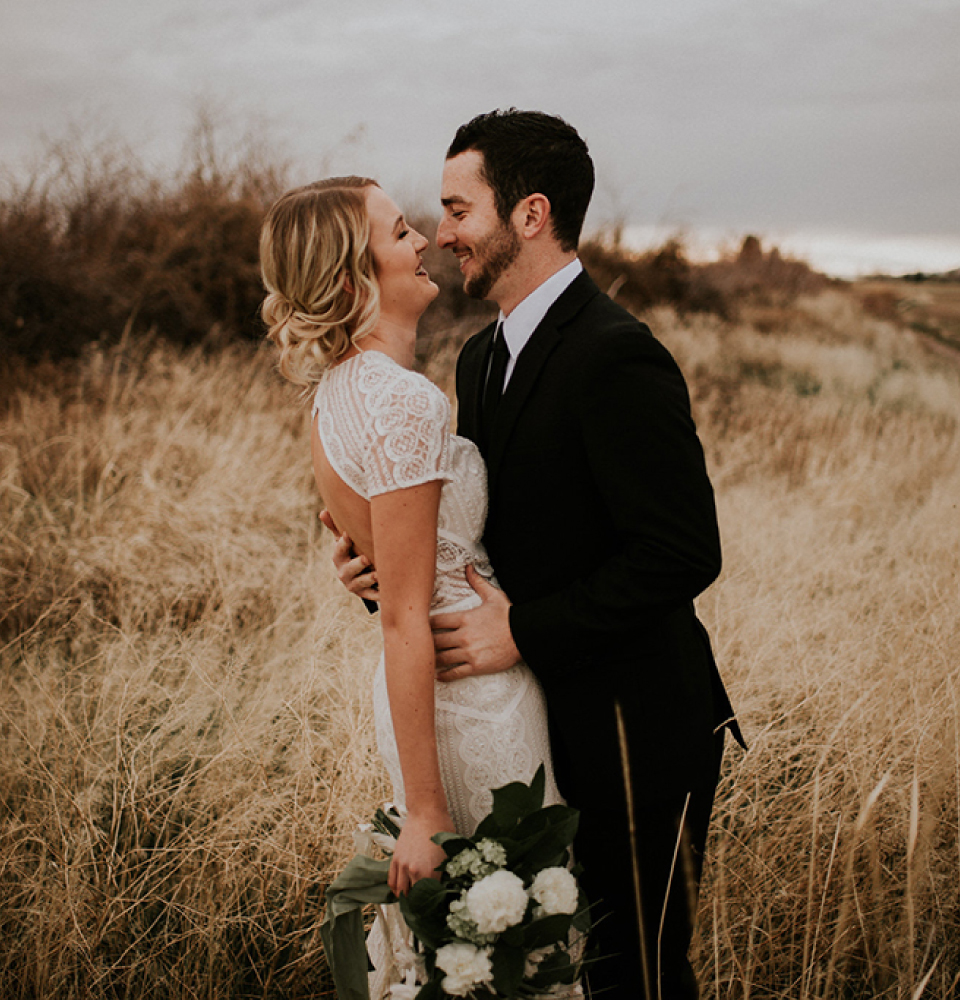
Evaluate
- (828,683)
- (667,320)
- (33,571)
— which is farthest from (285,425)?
(667,320)

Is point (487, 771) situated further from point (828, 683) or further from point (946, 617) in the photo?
point (946, 617)

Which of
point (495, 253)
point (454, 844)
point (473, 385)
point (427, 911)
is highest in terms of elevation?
point (495, 253)

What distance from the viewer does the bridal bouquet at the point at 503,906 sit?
1.22 metres

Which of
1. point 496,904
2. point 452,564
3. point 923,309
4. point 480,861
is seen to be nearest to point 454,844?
point 480,861

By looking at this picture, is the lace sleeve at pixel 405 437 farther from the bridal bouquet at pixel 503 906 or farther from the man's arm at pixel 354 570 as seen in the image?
the bridal bouquet at pixel 503 906

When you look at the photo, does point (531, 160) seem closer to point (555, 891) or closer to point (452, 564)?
point (452, 564)

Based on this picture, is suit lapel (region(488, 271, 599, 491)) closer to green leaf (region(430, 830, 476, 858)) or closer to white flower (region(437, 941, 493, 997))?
green leaf (region(430, 830, 476, 858))

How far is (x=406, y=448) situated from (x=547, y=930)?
0.87 metres

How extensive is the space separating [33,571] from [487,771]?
3625 millimetres

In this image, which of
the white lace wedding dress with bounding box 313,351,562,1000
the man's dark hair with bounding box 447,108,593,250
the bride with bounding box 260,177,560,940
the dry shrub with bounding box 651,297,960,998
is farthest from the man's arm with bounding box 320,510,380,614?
the dry shrub with bounding box 651,297,960,998

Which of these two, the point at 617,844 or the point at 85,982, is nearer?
the point at 617,844

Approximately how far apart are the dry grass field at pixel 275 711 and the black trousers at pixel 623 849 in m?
0.15

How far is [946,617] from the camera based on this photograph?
3594 mm

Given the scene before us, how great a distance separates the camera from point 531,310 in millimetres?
1738
